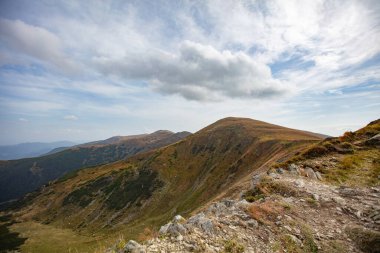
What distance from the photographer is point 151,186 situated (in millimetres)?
117125

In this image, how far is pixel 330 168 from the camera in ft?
69.5

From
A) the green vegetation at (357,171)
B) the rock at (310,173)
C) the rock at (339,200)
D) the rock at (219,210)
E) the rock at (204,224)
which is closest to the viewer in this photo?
the rock at (204,224)

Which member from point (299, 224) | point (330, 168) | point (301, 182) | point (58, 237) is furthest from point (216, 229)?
point (58, 237)

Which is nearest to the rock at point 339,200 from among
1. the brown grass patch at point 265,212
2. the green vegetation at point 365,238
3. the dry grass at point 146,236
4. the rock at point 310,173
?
the green vegetation at point 365,238

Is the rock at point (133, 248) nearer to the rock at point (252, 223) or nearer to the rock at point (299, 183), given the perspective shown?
the rock at point (252, 223)

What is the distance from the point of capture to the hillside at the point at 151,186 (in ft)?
299

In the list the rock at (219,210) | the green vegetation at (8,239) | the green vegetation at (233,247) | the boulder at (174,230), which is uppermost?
the boulder at (174,230)

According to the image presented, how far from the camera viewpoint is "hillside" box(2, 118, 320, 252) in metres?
91.0

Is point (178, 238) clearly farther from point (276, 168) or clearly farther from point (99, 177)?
point (99, 177)

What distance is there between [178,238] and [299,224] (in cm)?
587

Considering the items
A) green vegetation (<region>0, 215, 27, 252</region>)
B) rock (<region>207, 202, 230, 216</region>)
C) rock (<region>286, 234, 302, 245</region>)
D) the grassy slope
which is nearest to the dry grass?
rock (<region>207, 202, 230, 216</region>)

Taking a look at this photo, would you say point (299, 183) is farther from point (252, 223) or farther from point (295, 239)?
point (295, 239)

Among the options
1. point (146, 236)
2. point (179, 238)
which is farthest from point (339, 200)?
point (146, 236)

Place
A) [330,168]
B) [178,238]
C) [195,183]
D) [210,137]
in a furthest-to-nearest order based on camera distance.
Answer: [210,137] < [195,183] < [330,168] < [178,238]
